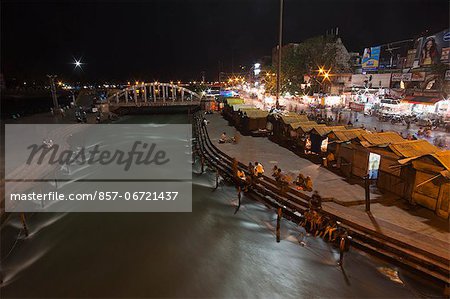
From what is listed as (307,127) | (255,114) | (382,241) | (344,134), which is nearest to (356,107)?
(255,114)

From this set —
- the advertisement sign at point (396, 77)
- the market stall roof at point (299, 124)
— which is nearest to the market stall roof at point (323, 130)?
the market stall roof at point (299, 124)

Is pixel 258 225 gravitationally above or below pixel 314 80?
below

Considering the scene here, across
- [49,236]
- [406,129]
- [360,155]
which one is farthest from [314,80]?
[49,236]

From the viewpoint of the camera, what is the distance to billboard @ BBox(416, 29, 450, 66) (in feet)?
88.5

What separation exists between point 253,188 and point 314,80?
3392cm

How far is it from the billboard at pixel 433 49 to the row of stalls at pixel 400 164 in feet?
63.6

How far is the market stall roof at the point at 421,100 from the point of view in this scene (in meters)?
25.5

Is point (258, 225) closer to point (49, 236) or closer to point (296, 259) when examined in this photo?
point (296, 259)

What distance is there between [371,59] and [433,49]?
10.7 m

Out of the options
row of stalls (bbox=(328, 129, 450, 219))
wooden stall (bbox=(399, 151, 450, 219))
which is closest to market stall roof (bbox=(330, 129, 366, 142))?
row of stalls (bbox=(328, 129, 450, 219))

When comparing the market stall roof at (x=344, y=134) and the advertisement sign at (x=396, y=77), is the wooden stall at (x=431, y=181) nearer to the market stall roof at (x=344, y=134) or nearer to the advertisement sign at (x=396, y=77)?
the market stall roof at (x=344, y=134)

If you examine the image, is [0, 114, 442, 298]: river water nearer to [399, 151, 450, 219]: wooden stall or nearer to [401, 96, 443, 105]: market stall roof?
[399, 151, 450, 219]: wooden stall

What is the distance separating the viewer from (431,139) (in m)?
20.2

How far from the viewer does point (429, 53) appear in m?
29.0
